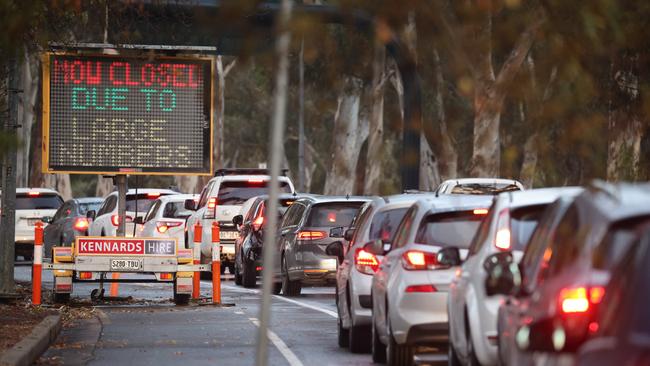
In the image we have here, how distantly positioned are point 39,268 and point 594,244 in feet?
57.4

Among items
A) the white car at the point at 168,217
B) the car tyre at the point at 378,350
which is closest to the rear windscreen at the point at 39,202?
the white car at the point at 168,217

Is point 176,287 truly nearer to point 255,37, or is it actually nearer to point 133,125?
point 133,125

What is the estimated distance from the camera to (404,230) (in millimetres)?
15773

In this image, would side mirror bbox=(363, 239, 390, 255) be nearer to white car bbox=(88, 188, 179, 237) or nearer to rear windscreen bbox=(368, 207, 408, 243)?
rear windscreen bbox=(368, 207, 408, 243)

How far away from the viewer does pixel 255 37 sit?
28.8 ft

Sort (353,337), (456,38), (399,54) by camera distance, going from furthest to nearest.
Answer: (399,54)
(353,337)
(456,38)

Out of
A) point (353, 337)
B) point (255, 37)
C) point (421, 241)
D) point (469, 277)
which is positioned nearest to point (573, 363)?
point (255, 37)

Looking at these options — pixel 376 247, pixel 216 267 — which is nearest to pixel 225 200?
pixel 216 267

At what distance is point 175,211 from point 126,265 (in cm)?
1156

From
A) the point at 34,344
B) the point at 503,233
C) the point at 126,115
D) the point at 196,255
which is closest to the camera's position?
the point at 503,233

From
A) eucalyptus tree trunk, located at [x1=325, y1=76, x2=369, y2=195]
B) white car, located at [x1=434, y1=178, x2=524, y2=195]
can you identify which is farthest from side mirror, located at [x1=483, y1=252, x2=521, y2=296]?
eucalyptus tree trunk, located at [x1=325, y1=76, x2=369, y2=195]

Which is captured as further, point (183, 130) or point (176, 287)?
point (183, 130)

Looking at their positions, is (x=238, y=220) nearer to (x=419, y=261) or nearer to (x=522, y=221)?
(x=419, y=261)

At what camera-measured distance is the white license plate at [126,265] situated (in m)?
24.2
